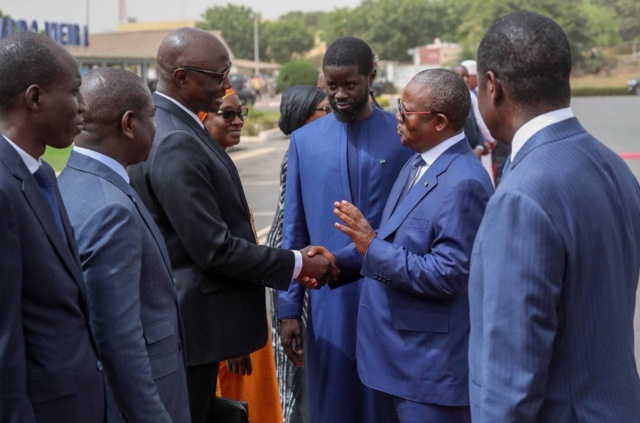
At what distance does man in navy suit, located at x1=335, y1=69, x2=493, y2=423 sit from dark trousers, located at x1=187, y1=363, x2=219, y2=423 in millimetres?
643

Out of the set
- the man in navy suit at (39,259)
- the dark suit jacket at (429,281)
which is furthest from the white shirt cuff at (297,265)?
the man in navy suit at (39,259)

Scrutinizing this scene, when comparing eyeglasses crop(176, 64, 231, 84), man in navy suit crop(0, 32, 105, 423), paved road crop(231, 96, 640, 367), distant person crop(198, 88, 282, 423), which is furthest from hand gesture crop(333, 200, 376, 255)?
paved road crop(231, 96, 640, 367)

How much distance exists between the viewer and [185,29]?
3.83m

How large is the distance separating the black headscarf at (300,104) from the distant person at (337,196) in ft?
3.69

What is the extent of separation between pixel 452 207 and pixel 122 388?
4.61ft

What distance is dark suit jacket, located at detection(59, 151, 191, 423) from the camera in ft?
8.89

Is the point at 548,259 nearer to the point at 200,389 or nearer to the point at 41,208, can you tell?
the point at 41,208

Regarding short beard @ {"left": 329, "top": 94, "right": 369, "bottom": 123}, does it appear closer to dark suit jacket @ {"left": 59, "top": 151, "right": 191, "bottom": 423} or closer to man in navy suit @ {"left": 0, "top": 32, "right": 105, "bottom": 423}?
dark suit jacket @ {"left": 59, "top": 151, "right": 191, "bottom": 423}

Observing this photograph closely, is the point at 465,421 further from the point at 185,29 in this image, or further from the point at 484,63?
the point at 185,29

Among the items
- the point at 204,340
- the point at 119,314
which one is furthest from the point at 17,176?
the point at 204,340

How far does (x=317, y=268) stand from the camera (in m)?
4.00

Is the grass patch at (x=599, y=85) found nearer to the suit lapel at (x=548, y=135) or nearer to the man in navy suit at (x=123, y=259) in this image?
the man in navy suit at (x=123, y=259)

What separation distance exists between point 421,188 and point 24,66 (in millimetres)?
1631

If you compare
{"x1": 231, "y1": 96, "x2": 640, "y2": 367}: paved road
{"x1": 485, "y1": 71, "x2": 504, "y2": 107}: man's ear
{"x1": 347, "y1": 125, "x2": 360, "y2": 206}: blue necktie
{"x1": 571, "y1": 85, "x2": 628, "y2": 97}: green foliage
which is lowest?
{"x1": 571, "y1": 85, "x2": 628, "y2": 97}: green foliage
